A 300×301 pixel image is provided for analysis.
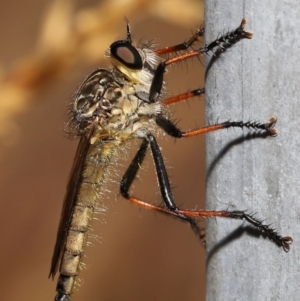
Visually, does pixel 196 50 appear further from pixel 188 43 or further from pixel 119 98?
pixel 119 98

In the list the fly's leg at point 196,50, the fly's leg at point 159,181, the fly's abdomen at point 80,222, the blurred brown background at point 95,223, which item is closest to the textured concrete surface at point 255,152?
the fly's leg at point 196,50

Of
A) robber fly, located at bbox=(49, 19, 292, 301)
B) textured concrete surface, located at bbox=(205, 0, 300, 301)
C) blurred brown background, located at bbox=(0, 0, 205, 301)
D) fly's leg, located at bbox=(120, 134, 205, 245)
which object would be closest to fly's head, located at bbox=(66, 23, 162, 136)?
robber fly, located at bbox=(49, 19, 292, 301)

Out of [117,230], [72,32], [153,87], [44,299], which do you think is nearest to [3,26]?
[117,230]

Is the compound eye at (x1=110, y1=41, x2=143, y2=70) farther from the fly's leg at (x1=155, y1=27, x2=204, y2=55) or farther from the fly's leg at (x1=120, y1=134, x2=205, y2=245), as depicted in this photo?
the fly's leg at (x1=120, y1=134, x2=205, y2=245)

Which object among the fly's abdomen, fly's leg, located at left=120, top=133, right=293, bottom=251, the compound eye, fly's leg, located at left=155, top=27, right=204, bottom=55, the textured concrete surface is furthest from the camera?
the fly's abdomen

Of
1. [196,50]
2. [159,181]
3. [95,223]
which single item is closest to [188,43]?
[196,50]

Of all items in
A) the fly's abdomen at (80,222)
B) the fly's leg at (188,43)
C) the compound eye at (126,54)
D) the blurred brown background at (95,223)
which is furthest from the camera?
the blurred brown background at (95,223)

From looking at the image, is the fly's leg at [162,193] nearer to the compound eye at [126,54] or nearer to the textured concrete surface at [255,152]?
the textured concrete surface at [255,152]

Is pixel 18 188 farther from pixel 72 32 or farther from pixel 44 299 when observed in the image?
pixel 72 32
